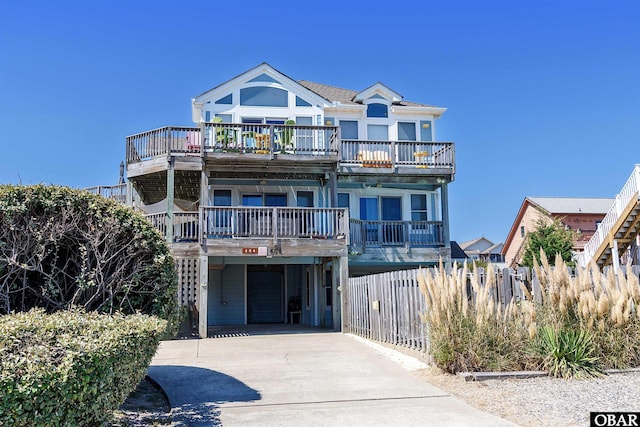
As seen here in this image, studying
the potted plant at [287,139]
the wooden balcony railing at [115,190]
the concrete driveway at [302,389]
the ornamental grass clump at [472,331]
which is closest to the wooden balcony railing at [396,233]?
the potted plant at [287,139]

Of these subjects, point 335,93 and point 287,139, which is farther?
point 335,93

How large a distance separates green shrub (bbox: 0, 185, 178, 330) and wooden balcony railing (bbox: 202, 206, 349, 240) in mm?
8481

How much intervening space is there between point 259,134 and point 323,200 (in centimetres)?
387

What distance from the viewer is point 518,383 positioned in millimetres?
7410

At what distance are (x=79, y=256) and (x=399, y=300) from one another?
21.0ft

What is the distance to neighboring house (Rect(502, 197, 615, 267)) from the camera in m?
38.1

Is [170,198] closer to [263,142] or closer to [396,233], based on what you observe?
[263,142]

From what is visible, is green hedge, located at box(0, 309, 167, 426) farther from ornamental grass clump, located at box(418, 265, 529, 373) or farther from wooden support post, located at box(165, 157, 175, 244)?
→ wooden support post, located at box(165, 157, 175, 244)

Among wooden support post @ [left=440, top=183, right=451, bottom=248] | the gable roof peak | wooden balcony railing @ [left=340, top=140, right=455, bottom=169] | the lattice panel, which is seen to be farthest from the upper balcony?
the lattice panel

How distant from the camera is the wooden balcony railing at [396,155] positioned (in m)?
19.2

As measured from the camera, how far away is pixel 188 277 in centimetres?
1576

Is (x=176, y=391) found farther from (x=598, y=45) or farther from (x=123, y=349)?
(x=598, y=45)

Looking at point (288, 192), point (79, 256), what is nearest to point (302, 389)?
point (79, 256)

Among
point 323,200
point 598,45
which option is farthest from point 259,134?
point 598,45
